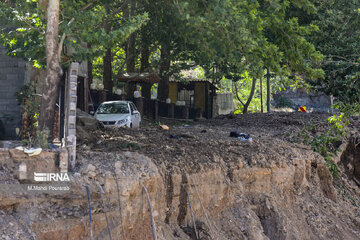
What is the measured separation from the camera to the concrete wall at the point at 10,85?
50.9 feet

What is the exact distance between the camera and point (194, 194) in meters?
10.7

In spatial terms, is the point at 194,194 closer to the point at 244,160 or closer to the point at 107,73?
the point at 244,160

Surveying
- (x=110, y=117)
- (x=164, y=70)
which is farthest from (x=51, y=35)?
(x=164, y=70)

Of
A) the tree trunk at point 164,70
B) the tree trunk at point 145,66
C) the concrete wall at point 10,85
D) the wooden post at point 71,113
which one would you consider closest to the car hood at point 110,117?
the concrete wall at point 10,85

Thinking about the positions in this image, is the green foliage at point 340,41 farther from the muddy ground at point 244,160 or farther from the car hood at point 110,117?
the car hood at point 110,117

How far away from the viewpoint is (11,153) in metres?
8.35

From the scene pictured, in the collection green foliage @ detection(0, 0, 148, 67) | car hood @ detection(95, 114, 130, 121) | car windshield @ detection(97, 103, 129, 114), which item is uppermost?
green foliage @ detection(0, 0, 148, 67)

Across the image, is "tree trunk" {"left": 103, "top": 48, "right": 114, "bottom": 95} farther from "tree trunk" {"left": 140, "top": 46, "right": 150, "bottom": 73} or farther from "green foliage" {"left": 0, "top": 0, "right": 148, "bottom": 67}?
"green foliage" {"left": 0, "top": 0, "right": 148, "bottom": 67}

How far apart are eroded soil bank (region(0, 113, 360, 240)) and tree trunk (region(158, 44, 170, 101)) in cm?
852

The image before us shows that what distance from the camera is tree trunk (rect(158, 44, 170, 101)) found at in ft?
82.1

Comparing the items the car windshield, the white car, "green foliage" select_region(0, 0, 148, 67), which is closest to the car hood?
the white car

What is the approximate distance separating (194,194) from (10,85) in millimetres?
7554

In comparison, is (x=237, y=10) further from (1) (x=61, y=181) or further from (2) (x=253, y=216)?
(1) (x=61, y=181)

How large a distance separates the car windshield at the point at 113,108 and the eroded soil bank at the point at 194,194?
5107 millimetres
